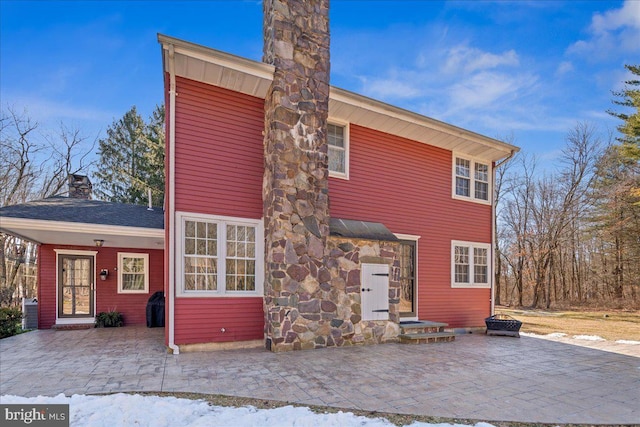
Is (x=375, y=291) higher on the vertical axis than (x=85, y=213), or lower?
lower

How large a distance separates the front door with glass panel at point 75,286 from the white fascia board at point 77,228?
2838mm

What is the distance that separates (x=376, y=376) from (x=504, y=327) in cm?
567

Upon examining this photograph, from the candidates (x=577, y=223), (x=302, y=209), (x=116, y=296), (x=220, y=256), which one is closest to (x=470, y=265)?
(x=302, y=209)

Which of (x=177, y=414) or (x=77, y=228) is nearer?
(x=177, y=414)

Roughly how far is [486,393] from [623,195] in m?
19.3

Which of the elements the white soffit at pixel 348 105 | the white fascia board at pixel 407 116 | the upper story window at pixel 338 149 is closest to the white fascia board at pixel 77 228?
the white soffit at pixel 348 105

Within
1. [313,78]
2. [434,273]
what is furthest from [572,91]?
[313,78]

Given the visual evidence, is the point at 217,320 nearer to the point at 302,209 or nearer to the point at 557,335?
the point at 302,209

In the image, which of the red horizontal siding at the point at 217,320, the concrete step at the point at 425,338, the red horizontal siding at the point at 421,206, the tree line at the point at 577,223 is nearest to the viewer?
the red horizontal siding at the point at 217,320

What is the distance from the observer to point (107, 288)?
982 centimetres

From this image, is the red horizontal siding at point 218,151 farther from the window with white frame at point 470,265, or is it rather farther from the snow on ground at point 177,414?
the window with white frame at point 470,265

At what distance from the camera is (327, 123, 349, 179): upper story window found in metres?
8.21

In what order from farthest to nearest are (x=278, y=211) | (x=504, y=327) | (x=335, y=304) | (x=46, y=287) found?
1. (x=46, y=287)
2. (x=504, y=327)
3. (x=335, y=304)
4. (x=278, y=211)

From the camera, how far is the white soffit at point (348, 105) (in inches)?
244
